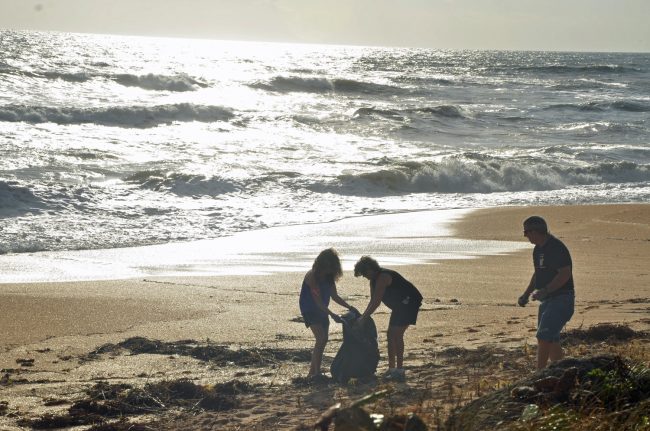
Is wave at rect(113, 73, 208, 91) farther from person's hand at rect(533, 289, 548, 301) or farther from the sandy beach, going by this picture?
person's hand at rect(533, 289, 548, 301)

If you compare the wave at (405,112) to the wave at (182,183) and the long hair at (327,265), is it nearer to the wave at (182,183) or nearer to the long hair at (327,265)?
the wave at (182,183)

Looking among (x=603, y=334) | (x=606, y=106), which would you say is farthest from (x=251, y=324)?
(x=606, y=106)

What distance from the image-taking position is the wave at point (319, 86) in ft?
156

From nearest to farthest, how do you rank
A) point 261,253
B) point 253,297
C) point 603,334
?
point 603,334, point 253,297, point 261,253

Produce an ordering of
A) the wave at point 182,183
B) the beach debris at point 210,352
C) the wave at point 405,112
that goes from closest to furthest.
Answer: the beach debris at point 210,352
the wave at point 182,183
the wave at point 405,112

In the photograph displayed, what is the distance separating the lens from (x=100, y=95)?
37.6 metres

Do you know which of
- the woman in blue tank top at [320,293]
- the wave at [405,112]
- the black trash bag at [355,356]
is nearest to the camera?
the black trash bag at [355,356]

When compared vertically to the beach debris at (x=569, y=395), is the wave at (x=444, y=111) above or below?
above

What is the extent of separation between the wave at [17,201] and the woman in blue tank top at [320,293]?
35.5 ft

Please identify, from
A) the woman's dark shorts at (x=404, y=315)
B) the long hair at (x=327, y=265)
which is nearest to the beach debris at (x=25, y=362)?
the long hair at (x=327, y=265)

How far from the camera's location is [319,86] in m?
49.4

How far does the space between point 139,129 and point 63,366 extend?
23595 millimetres

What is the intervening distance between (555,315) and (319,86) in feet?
143

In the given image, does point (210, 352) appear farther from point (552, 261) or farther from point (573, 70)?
point (573, 70)
